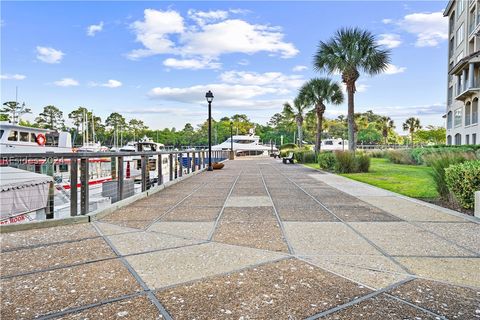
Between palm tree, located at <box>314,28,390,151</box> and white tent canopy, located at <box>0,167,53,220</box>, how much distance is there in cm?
1739

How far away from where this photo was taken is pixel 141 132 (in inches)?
4254

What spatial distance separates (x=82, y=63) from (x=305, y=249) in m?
26.0

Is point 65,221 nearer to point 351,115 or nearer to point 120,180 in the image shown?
point 120,180

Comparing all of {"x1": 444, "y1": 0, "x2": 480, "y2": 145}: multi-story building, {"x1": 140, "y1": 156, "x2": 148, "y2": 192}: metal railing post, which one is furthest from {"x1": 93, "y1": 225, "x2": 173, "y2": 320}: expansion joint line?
{"x1": 444, "y1": 0, "x2": 480, "y2": 145}: multi-story building

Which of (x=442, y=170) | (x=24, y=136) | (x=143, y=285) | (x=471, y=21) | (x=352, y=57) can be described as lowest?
(x=143, y=285)

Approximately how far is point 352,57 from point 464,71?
58.3 feet

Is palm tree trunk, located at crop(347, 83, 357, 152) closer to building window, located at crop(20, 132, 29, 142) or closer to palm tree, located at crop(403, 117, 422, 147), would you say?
building window, located at crop(20, 132, 29, 142)

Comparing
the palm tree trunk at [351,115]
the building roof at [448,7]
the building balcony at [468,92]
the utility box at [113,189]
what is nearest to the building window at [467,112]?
the building balcony at [468,92]

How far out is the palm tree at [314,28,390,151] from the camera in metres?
21.0

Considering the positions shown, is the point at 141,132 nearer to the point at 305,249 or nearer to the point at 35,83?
the point at 35,83

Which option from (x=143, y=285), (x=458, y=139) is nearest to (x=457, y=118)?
(x=458, y=139)

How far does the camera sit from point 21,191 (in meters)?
6.64

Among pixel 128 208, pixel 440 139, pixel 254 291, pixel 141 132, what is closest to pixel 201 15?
pixel 128 208

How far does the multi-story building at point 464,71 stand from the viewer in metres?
30.1
